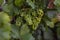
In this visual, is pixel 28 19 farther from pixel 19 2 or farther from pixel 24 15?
pixel 19 2

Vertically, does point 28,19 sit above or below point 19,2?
below

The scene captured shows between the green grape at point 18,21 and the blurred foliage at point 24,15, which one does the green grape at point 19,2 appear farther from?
the green grape at point 18,21

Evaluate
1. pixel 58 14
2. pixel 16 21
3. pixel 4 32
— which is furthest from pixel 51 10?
pixel 4 32

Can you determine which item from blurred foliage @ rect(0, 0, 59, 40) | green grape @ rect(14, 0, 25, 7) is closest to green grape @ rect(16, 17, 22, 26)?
blurred foliage @ rect(0, 0, 59, 40)

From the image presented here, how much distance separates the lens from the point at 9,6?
164cm

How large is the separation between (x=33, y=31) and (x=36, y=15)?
0.18 meters

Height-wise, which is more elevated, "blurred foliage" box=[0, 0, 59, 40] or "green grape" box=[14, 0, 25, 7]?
"green grape" box=[14, 0, 25, 7]

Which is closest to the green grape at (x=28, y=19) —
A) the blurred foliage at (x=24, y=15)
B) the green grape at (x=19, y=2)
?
the blurred foliage at (x=24, y=15)

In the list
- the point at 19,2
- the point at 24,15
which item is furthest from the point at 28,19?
the point at 19,2

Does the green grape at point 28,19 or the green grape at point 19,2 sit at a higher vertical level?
the green grape at point 19,2

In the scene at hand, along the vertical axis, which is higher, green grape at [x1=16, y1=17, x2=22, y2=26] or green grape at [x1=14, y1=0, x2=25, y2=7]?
green grape at [x1=14, y1=0, x2=25, y2=7]

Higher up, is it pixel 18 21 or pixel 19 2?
pixel 19 2

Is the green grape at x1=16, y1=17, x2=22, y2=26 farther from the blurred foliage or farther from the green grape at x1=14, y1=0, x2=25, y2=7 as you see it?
the green grape at x1=14, y1=0, x2=25, y2=7

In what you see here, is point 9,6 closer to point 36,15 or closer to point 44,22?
point 36,15
